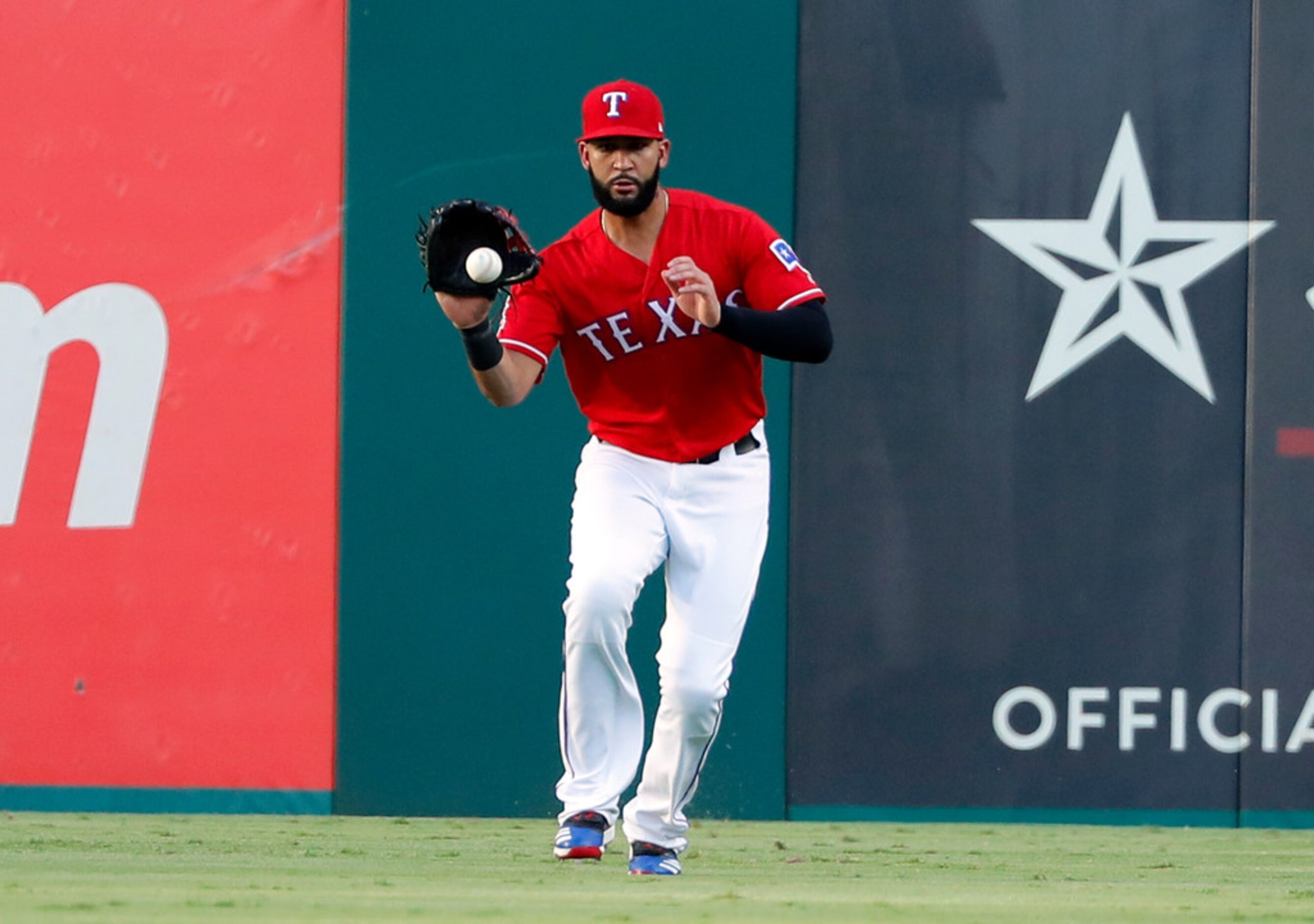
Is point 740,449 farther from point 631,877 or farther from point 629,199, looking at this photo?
point 631,877

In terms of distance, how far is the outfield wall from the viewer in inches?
247

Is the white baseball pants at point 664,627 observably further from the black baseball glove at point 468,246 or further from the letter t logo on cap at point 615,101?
the letter t logo on cap at point 615,101

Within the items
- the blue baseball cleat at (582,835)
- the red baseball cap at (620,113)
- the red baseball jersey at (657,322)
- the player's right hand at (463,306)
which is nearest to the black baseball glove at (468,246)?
the player's right hand at (463,306)

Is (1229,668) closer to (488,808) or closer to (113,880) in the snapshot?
(488,808)

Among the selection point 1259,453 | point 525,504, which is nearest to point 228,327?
point 525,504

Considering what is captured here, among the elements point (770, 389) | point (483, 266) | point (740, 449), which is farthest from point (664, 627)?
point (770, 389)

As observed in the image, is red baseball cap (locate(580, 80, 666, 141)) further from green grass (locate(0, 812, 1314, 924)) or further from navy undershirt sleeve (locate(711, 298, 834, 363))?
green grass (locate(0, 812, 1314, 924))

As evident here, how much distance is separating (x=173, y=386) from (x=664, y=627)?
7.84ft

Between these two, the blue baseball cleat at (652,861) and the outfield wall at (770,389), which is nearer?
the blue baseball cleat at (652,861)

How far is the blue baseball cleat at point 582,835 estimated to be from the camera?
4578 millimetres

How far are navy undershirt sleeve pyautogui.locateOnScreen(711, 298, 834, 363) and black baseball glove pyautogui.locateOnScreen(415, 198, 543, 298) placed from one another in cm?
48

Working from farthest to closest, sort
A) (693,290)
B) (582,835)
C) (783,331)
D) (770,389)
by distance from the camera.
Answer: (770,389) → (582,835) → (783,331) → (693,290)

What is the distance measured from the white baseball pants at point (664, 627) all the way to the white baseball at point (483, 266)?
1.93ft

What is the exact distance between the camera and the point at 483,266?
14.2ft
